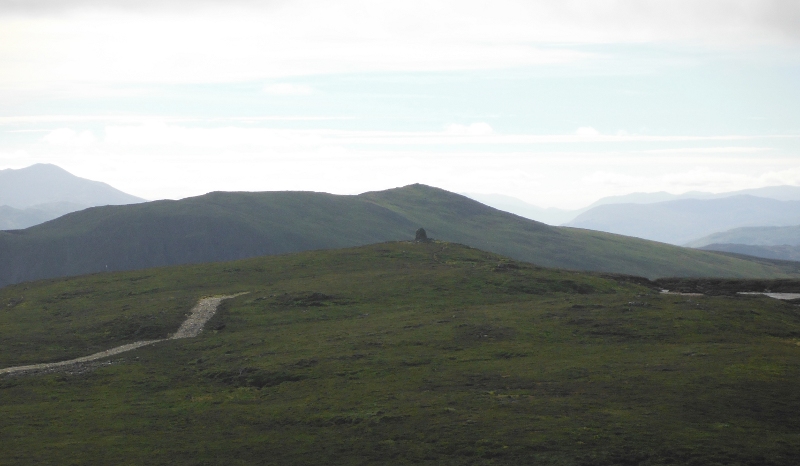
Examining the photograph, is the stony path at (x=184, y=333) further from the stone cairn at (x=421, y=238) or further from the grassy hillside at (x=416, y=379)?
the stone cairn at (x=421, y=238)

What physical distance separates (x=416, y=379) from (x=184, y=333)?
34.4 m

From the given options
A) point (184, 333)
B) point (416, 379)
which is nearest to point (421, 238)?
point (184, 333)

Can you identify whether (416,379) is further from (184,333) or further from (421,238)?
(421,238)

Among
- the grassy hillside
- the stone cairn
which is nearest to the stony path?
the grassy hillside

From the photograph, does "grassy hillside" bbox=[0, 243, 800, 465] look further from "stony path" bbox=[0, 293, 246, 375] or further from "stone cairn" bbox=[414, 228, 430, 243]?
"stone cairn" bbox=[414, 228, 430, 243]

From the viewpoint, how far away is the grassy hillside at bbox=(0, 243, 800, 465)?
35688 millimetres

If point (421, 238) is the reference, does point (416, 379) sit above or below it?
below

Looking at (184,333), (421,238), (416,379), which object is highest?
(421,238)

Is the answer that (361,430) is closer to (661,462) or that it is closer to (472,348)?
(661,462)

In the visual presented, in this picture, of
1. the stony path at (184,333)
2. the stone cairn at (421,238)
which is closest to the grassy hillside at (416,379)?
the stony path at (184,333)

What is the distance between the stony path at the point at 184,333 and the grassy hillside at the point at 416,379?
6.04ft

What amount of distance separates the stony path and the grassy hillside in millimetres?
1840

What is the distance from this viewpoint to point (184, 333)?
74.6m

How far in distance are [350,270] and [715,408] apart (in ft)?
249
